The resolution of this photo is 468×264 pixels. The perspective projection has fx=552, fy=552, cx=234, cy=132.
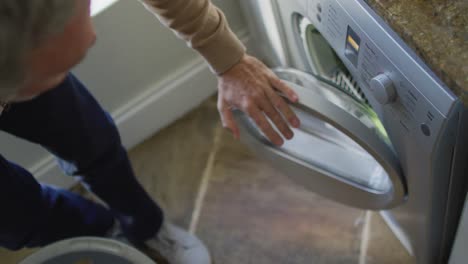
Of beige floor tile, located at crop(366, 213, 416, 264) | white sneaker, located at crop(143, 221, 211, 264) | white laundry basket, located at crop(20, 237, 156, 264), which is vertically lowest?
beige floor tile, located at crop(366, 213, 416, 264)

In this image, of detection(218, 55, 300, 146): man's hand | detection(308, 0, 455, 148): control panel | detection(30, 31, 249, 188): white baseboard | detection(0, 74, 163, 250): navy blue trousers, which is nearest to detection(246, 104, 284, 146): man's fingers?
detection(218, 55, 300, 146): man's hand

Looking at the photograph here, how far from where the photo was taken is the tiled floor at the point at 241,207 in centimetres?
125

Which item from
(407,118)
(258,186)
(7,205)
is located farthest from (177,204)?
(407,118)

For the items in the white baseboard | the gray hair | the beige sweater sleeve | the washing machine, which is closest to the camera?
the gray hair

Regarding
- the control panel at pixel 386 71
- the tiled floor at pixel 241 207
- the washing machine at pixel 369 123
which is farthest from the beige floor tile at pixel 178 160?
the control panel at pixel 386 71

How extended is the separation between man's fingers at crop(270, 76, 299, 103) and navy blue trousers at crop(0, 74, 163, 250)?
0.32m

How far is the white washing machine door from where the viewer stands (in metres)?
0.85

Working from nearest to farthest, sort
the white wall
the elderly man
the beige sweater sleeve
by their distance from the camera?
the elderly man → the beige sweater sleeve → the white wall

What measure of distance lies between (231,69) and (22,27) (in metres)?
0.49

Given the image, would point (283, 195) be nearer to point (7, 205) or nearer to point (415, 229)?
point (415, 229)

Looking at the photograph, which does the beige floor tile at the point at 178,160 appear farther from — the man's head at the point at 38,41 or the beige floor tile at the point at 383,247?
the man's head at the point at 38,41

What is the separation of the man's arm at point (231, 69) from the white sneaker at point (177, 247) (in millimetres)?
430

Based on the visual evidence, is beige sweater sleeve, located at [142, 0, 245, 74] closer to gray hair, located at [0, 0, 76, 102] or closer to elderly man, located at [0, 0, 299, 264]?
elderly man, located at [0, 0, 299, 264]

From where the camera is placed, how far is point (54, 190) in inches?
42.8
